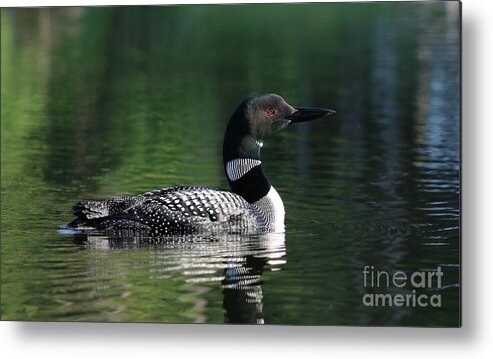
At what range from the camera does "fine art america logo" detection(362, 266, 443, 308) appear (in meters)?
7.35

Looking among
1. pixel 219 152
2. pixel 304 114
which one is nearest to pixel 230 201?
pixel 304 114

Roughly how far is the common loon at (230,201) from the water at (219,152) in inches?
3.7

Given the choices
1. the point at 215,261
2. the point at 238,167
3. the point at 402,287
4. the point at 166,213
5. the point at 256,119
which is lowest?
the point at 402,287

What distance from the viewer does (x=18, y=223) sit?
799 centimetres

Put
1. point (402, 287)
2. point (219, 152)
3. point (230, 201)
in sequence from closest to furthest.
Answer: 1. point (402, 287)
2. point (230, 201)
3. point (219, 152)

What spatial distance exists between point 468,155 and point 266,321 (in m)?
1.12

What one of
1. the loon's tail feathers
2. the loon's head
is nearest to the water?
the loon's tail feathers

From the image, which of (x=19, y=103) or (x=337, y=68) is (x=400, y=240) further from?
(x=19, y=103)

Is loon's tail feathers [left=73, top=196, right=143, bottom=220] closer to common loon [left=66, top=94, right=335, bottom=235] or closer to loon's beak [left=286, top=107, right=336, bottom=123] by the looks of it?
common loon [left=66, top=94, right=335, bottom=235]

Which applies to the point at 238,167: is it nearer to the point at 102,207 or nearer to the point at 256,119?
the point at 256,119

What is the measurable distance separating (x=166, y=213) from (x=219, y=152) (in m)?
1.16

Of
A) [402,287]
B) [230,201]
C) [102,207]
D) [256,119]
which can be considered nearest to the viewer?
[402,287]

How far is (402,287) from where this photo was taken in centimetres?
740

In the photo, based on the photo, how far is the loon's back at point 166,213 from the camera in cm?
786
